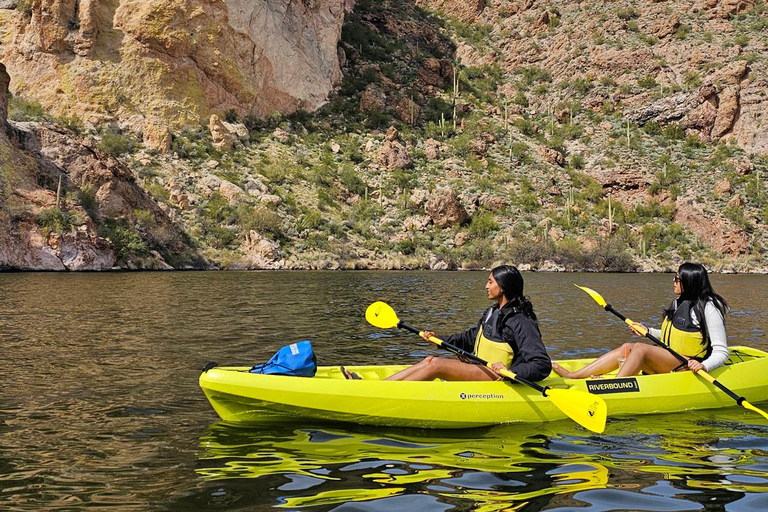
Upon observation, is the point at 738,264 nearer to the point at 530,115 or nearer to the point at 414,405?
the point at 530,115

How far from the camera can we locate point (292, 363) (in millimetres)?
6008

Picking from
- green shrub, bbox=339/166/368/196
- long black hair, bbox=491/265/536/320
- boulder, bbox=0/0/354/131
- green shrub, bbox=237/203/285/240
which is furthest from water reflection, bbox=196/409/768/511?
boulder, bbox=0/0/354/131

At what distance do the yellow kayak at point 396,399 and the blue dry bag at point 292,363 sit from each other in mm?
174

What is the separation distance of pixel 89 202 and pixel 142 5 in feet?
61.1

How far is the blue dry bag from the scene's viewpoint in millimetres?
5973

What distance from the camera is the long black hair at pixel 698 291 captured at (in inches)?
269

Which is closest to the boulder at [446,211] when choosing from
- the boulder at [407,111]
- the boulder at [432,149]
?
the boulder at [432,149]

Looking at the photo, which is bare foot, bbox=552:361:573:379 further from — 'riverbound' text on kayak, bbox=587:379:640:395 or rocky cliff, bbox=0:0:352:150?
rocky cliff, bbox=0:0:352:150

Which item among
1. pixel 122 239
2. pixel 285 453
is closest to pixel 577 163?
pixel 122 239

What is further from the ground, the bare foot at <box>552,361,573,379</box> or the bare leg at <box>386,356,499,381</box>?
the bare leg at <box>386,356,499,381</box>

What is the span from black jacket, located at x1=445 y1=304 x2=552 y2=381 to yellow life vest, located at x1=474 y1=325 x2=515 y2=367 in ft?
0.13

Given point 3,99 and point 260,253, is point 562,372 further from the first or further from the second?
point 3,99

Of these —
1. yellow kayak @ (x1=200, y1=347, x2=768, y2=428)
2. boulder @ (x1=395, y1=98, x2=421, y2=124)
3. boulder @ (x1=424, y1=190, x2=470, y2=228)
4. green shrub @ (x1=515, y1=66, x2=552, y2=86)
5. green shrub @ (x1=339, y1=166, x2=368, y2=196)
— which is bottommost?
yellow kayak @ (x1=200, y1=347, x2=768, y2=428)

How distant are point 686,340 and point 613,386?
115 centimetres
